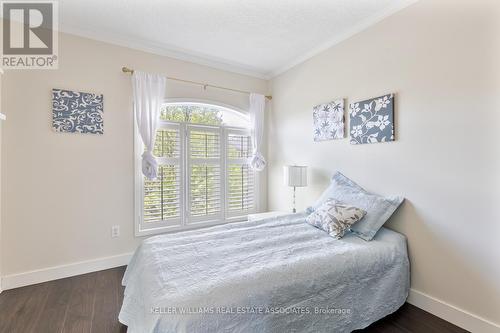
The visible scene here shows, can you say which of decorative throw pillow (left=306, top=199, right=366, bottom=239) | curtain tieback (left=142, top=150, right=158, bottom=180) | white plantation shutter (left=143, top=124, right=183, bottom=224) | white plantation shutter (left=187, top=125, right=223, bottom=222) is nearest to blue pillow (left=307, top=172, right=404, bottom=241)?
decorative throw pillow (left=306, top=199, right=366, bottom=239)

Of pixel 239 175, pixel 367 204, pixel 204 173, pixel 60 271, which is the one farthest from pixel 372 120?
pixel 60 271

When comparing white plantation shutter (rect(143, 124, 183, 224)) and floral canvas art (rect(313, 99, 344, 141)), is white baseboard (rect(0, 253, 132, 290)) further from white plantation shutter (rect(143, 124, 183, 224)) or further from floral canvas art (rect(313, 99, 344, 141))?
floral canvas art (rect(313, 99, 344, 141))

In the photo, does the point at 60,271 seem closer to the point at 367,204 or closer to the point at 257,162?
the point at 257,162

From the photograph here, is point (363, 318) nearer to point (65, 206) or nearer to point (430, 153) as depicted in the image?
point (430, 153)

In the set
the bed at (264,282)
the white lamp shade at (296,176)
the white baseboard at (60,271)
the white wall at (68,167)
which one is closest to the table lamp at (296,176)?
the white lamp shade at (296,176)

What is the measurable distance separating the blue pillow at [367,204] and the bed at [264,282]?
A: 96 mm

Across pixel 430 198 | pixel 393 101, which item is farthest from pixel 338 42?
pixel 430 198

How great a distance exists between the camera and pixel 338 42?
272 cm

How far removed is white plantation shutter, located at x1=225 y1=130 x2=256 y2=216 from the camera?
3.55 meters

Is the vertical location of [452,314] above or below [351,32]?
below

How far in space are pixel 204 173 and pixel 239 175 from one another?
582mm

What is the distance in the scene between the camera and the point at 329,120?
2775 millimetres

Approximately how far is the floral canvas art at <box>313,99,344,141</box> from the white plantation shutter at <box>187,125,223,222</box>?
4.59 ft

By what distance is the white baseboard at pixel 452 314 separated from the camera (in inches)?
65.0
